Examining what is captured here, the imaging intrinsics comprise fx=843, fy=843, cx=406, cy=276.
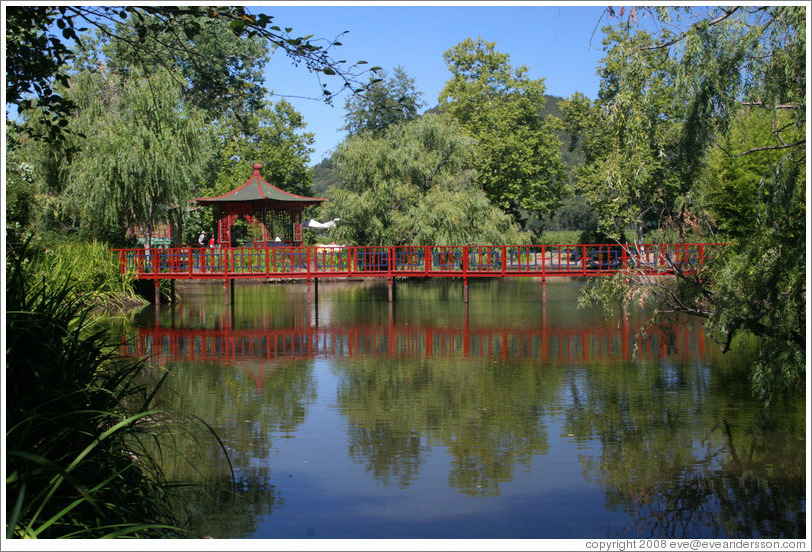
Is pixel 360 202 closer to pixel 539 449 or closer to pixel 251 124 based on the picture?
pixel 251 124

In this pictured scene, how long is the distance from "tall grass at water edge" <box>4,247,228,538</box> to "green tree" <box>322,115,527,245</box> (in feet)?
70.2

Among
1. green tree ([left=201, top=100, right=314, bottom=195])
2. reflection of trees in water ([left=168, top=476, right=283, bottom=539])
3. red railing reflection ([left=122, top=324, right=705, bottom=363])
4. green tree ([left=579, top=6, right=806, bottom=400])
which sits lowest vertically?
reflection of trees in water ([left=168, top=476, right=283, bottom=539])

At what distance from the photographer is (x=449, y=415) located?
8.41 metres

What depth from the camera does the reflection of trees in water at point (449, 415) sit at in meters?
6.57

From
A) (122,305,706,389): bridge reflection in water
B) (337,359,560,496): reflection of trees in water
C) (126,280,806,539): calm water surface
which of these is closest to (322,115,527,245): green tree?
(122,305,706,389): bridge reflection in water

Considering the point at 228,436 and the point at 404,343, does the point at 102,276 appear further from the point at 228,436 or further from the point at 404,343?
the point at 228,436

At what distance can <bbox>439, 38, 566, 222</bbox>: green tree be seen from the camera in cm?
3609

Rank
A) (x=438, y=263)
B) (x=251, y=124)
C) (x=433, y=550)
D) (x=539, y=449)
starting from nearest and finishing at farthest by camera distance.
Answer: (x=433, y=550) < (x=539, y=449) < (x=438, y=263) < (x=251, y=124)

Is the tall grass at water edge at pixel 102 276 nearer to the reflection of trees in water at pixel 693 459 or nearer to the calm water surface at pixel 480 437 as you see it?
the calm water surface at pixel 480 437

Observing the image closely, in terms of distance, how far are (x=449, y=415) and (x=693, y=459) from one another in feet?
8.36

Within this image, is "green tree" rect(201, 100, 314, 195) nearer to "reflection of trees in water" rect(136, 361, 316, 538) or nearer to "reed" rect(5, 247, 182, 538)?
"reflection of trees in water" rect(136, 361, 316, 538)

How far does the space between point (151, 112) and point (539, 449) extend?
1740 centimetres

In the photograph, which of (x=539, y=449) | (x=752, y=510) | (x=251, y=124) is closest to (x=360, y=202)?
(x=251, y=124)

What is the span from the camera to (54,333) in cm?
505
